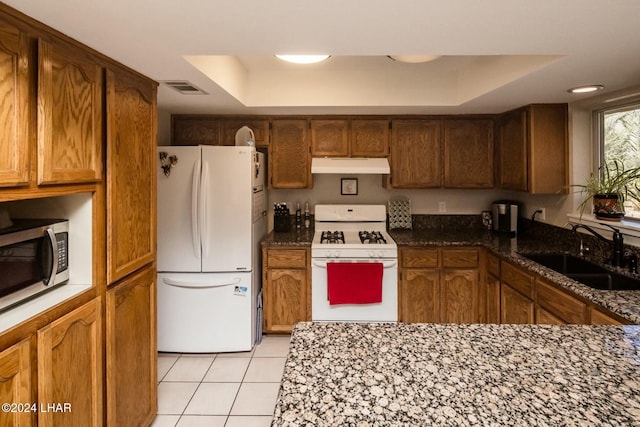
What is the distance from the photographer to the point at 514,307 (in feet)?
8.97

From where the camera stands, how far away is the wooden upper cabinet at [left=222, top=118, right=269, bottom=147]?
360 centimetres

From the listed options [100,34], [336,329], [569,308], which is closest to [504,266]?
[569,308]

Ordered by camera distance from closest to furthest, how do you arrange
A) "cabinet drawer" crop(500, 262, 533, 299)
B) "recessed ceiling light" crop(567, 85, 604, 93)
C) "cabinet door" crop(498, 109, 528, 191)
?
"recessed ceiling light" crop(567, 85, 604, 93) < "cabinet drawer" crop(500, 262, 533, 299) < "cabinet door" crop(498, 109, 528, 191)

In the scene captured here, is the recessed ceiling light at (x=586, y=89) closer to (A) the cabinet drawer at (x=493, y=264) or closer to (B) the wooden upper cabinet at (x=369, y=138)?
(A) the cabinet drawer at (x=493, y=264)

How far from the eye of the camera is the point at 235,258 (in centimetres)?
306

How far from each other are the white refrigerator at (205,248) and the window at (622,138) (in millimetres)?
2800

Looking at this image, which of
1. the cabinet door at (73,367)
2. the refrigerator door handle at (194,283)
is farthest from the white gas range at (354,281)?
the cabinet door at (73,367)

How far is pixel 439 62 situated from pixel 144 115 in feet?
7.48

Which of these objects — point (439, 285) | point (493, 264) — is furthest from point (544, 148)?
point (439, 285)

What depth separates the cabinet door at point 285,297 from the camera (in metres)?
3.34

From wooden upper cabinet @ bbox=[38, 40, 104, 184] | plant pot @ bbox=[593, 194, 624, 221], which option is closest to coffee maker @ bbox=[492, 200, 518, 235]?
plant pot @ bbox=[593, 194, 624, 221]

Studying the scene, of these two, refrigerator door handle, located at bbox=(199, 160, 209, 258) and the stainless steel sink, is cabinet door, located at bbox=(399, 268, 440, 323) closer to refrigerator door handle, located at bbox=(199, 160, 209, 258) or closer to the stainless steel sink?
the stainless steel sink

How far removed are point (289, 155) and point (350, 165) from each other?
63 cm

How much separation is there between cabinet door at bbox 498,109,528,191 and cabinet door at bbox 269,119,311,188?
187 centimetres
